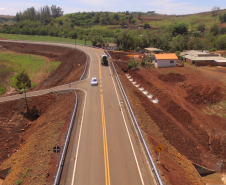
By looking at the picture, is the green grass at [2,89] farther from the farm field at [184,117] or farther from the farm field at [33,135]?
the farm field at [184,117]

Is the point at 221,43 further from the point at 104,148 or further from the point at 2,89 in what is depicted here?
the point at 2,89

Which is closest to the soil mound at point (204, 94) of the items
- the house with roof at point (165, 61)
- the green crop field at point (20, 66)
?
the house with roof at point (165, 61)

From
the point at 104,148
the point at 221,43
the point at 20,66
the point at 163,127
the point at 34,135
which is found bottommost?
the point at 163,127

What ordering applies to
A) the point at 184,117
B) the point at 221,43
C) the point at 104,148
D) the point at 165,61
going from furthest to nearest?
1. the point at 221,43
2. the point at 165,61
3. the point at 184,117
4. the point at 104,148

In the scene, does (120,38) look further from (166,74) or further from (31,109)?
(31,109)

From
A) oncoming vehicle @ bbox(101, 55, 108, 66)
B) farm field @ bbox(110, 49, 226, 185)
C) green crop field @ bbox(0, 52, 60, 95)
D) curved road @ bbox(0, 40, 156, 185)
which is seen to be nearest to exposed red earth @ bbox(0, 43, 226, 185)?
farm field @ bbox(110, 49, 226, 185)

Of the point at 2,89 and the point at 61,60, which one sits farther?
the point at 61,60

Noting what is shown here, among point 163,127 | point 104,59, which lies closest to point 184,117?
point 163,127
